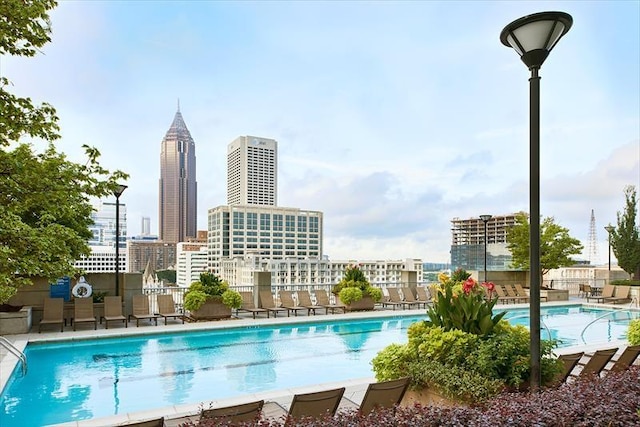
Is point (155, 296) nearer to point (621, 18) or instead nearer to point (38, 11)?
point (38, 11)

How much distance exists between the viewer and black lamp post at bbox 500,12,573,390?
428 centimetres

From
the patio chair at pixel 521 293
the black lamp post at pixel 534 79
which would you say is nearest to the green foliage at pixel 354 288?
the patio chair at pixel 521 293

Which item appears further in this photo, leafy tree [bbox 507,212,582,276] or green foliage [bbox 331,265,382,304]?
leafy tree [bbox 507,212,582,276]

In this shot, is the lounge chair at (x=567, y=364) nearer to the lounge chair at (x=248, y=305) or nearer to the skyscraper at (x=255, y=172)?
the lounge chair at (x=248, y=305)

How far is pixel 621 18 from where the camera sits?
1222 centimetres

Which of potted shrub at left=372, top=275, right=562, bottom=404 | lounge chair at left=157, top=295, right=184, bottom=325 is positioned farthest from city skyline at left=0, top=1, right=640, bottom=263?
lounge chair at left=157, top=295, right=184, bottom=325

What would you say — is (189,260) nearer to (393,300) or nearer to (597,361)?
(393,300)

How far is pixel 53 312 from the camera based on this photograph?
43.2 ft

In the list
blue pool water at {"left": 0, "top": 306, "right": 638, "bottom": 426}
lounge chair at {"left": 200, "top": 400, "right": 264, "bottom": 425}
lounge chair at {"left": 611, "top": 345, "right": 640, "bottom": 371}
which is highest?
lounge chair at {"left": 200, "top": 400, "right": 264, "bottom": 425}

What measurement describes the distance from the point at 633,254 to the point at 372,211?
17045mm

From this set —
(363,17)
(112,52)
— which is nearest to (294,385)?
(363,17)

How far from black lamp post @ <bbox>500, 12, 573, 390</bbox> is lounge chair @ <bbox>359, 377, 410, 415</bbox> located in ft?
4.47

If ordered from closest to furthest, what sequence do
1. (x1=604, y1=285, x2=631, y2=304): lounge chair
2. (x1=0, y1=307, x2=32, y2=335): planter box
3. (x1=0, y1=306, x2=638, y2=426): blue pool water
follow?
(x1=0, y1=306, x2=638, y2=426): blue pool water, (x1=0, y1=307, x2=32, y2=335): planter box, (x1=604, y1=285, x2=631, y2=304): lounge chair

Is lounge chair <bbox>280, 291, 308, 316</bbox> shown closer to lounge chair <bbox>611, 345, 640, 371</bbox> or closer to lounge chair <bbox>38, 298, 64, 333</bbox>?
lounge chair <bbox>38, 298, 64, 333</bbox>
